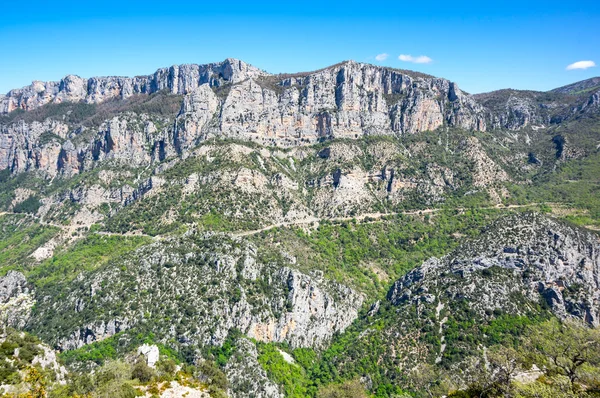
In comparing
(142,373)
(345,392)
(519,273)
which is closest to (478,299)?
(519,273)

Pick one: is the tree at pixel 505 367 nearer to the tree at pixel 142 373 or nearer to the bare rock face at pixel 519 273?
the bare rock face at pixel 519 273

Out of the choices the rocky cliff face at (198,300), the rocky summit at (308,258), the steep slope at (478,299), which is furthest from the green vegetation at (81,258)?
the steep slope at (478,299)

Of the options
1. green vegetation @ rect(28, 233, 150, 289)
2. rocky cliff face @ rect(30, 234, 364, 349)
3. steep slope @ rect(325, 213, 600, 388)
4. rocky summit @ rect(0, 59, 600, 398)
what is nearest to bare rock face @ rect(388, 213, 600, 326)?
steep slope @ rect(325, 213, 600, 388)

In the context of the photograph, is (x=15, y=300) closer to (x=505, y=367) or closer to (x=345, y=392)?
(x=345, y=392)

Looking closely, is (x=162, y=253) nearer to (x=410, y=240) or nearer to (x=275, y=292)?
(x=275, y=292)

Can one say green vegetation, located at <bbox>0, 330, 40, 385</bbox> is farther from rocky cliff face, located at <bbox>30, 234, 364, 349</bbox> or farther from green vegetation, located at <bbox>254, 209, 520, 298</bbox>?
green vegetation, located at <bbox>254, 209, 520, 298</bbox>

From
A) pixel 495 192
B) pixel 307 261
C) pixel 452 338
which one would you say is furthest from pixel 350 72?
pixel 452 338
